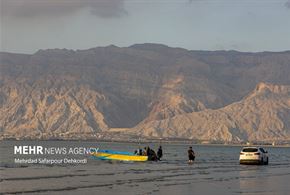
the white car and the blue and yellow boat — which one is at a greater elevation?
the blue and yellow boat

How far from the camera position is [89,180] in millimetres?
38719

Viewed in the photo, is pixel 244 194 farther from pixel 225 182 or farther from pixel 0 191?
pixel 0 191

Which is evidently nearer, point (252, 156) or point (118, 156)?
point (252, 156)

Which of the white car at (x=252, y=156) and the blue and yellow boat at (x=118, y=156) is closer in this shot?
the white car at (x=252, y=156)

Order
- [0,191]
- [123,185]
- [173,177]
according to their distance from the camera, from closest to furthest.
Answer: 1. [0,191]
2. [123,185]
3. [173,177]

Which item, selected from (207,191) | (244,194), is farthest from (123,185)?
(244,194)

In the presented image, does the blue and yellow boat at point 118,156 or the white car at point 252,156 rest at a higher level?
the blue and yellow boat at point 118,156

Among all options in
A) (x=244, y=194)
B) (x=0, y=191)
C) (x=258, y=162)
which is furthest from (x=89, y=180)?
(x=258, y=162)

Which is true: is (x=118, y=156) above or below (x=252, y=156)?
above

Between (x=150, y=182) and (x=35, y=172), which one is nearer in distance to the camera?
(x=150, y=182)

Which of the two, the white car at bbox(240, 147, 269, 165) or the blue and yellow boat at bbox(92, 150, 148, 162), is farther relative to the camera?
the blue and yellow boat at bbox(92, 150, 148, 162)

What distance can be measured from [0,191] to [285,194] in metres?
13.5

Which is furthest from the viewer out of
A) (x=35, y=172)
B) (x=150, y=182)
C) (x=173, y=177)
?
(x=35, y=172)

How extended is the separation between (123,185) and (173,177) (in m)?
7.87
